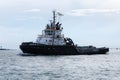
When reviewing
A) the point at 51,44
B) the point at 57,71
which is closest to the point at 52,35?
the point at 51,44

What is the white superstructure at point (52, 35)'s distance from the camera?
117438 millimetres

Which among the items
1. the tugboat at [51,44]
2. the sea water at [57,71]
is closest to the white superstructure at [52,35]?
the tugboat at [51,44]

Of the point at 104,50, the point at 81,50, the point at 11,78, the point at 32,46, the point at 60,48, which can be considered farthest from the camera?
the point at 104,50

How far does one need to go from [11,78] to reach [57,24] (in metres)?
73.0

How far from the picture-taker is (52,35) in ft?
387

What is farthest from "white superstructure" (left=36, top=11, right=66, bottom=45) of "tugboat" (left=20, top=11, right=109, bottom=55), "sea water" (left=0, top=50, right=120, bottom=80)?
"sea water" (left=0, top=50, right=120, bottom=80)

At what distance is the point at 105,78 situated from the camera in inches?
1993

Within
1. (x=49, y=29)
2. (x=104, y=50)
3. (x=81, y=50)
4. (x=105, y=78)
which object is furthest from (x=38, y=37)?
(x=105, y=78)

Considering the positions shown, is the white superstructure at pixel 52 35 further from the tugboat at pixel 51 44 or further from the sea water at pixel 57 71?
the sea water at pixel 57 71

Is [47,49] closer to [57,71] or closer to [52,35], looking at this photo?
[52,35]

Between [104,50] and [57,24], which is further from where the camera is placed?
[104,50]

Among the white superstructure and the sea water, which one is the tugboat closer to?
the white superstructure

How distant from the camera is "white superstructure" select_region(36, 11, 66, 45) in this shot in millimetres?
117438

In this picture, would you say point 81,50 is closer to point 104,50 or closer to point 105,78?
point 104,50
